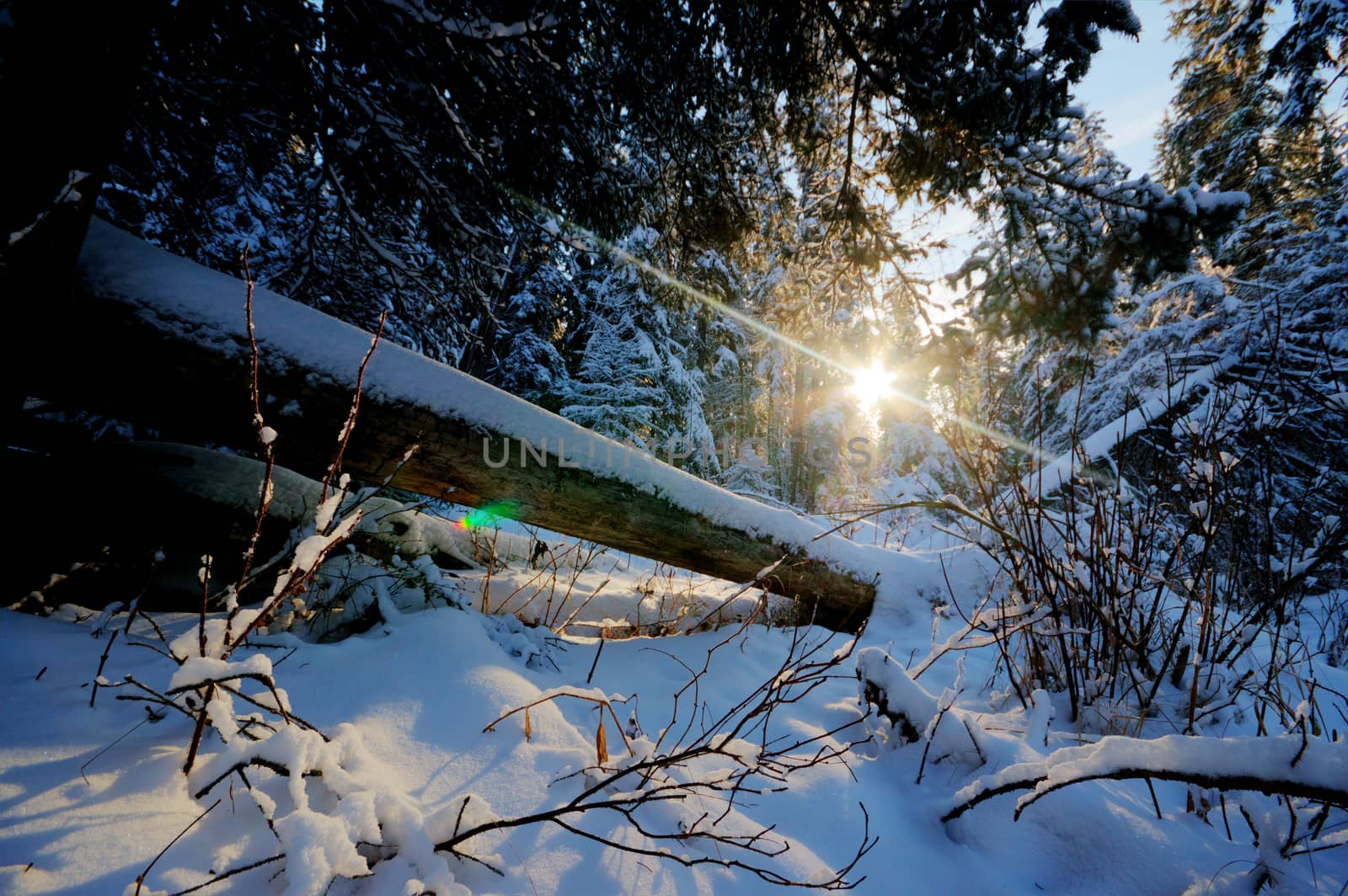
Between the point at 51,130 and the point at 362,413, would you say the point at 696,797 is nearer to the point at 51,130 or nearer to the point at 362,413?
the point at 362,413

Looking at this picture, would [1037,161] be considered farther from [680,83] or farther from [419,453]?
[419,453]

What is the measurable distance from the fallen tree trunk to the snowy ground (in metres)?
0.69

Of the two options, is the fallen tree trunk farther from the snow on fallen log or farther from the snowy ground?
the snow on fallen log

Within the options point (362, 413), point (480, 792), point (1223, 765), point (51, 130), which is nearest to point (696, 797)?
point (480, 792)

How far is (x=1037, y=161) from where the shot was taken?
9.78 ft

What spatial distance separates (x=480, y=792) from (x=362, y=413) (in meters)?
→ 1.58

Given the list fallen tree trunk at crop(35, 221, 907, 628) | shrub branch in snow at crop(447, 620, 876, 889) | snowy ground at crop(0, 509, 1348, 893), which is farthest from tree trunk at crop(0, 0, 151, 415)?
shrub branch in snow at crop(447, 620, 876, 889)

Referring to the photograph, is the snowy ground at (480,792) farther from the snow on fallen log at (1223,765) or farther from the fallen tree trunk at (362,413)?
the fallen tree trunk at (362,413)

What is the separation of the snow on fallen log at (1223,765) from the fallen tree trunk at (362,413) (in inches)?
71.3

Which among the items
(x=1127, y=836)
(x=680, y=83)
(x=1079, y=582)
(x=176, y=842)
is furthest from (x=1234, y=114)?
(x=176, y=842)

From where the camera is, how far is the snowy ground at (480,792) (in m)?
0.77

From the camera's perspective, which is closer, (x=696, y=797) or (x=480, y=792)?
(x=480, y=792)

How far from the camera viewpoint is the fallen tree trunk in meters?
1.76

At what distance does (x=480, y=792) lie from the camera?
1.07 m
